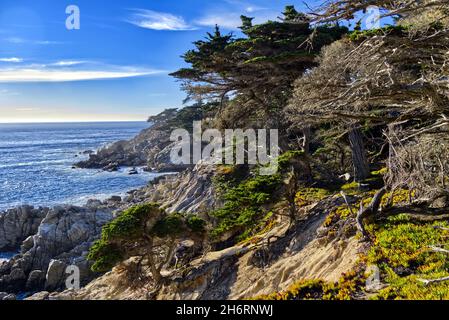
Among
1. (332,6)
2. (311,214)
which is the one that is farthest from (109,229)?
(332,6)

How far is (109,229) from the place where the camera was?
9.26 meters

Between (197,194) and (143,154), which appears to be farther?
(143,154)

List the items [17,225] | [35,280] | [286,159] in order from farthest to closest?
[17,225] → [35,280] → [286,159]

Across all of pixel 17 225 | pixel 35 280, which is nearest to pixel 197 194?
pixel 35 280

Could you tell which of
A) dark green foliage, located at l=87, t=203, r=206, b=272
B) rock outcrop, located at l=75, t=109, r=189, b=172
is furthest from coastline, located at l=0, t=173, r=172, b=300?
rock outcrop, located at l=75, t=109, r=189, b=172

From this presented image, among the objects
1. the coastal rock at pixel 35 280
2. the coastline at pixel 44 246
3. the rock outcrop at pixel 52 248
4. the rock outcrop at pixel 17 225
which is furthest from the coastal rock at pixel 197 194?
the rock outcrop at pixel 17 225

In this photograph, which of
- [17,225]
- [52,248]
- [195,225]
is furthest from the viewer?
[17,225]

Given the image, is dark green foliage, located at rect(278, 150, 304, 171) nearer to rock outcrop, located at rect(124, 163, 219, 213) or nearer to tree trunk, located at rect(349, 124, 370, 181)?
tree trunk, located at rect(349, 124, 370, 181)

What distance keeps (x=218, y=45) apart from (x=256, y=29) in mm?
2012

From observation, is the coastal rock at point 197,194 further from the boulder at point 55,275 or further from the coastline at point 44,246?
the boulder at point 55,275

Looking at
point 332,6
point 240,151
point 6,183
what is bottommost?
point 6,183

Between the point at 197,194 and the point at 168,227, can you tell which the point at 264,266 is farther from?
the point at 197,194
